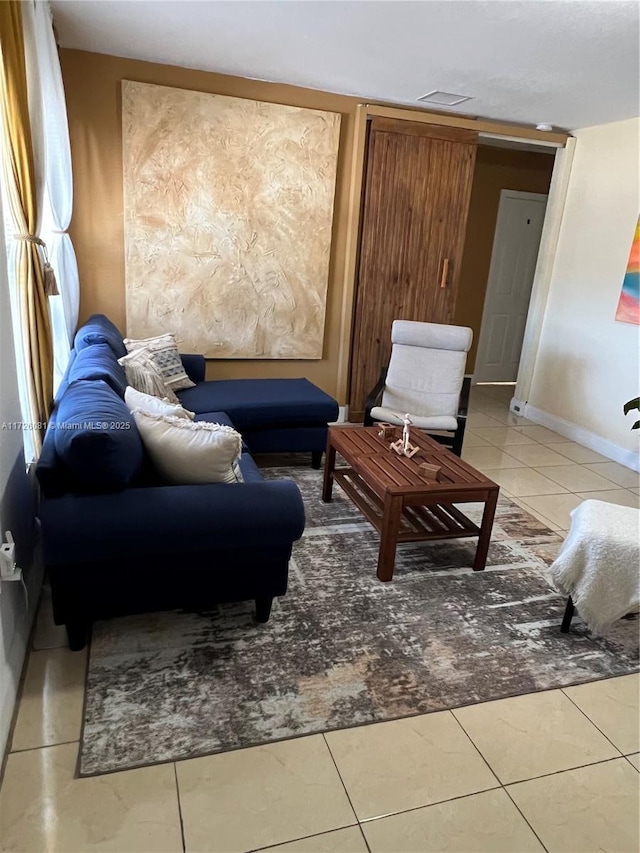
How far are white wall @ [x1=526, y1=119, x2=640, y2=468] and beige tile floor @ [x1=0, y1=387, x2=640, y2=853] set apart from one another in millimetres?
3003

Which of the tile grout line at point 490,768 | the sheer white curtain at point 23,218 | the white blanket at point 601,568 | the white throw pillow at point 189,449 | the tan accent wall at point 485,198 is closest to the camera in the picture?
the tile grout line at point 490,768

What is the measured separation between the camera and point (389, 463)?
9.21 ft

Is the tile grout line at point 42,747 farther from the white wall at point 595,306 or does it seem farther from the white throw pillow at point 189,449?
the white wall at point 595,306

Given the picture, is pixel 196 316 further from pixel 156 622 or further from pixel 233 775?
pixel 233 775

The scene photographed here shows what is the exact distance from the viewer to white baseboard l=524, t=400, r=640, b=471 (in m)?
4.28

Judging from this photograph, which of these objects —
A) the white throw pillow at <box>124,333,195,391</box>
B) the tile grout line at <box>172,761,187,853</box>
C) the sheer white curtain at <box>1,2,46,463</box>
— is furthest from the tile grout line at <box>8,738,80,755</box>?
the white throw pillow at <box>124,333,195,391</box>

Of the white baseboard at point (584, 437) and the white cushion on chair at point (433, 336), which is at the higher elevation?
the white cushion on chair at point (433, 336)

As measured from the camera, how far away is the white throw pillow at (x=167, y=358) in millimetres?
3621

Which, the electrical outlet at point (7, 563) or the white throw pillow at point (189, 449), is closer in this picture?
the electrical outlet at point (7, 563)

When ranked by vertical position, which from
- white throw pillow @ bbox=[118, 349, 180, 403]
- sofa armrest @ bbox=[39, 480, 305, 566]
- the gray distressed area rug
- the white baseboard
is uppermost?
white throw pillow @ bbox=[118, 349, 180, 403]

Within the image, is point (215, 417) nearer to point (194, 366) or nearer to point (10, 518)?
point (194, 366)

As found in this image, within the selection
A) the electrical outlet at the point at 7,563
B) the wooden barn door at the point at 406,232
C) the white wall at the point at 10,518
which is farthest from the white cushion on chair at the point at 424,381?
the electrical outlet at the point at 7,563

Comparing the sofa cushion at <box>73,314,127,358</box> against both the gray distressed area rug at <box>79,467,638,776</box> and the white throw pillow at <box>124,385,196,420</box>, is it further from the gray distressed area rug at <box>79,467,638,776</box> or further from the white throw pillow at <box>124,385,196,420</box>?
the gray distressed area rug at <box>79,467,638,776</box>

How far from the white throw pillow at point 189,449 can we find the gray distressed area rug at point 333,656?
626mm
